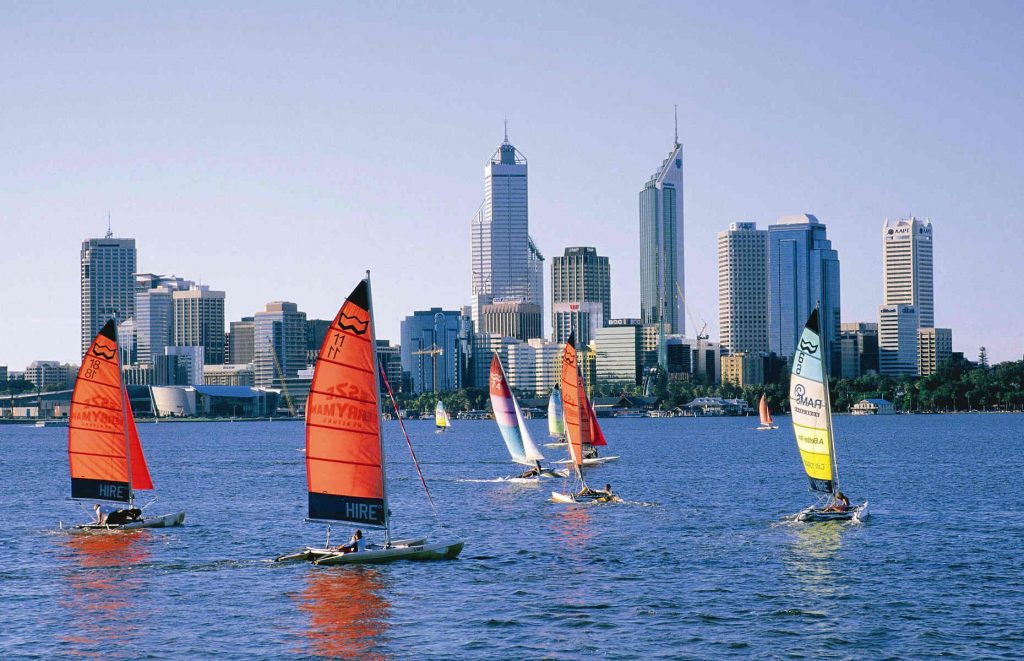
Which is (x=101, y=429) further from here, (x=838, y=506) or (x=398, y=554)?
(x=838, y=506)

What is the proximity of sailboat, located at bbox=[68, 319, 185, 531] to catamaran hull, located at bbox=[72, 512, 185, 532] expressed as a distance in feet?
0.24

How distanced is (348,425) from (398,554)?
273 inches

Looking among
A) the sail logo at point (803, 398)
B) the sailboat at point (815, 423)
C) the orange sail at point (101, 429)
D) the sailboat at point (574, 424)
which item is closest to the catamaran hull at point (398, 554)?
the orange sail at point (101, 429)

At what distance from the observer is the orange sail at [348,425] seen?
57.8 metres

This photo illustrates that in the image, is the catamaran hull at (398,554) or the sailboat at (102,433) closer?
the catamaran hull at (398,554)

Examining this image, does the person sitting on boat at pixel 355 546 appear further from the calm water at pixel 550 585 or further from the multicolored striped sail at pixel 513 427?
the multicolored striped sail at pixel 513 427

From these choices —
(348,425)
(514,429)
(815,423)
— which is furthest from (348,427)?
(514,429)

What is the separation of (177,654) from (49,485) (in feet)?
269

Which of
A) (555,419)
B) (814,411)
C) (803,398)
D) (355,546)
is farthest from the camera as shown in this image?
(555,419)

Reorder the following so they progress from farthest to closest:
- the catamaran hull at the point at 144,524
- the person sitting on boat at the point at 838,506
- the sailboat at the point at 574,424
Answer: the sailboat at the point at 574,424, the person sitting on boat at the point at 838,506, the catamaran hull at the point at 144,524

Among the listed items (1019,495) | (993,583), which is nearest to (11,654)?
(993,583)

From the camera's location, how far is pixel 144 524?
77.7 meters

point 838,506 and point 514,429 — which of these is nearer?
point 838,506

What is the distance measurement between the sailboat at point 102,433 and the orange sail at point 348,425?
65.7 ft
